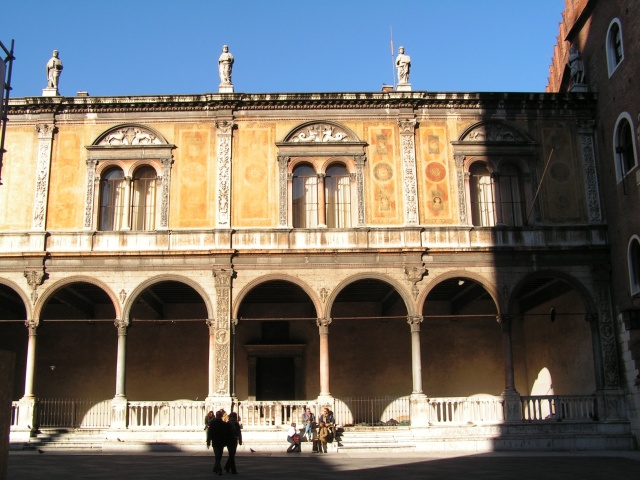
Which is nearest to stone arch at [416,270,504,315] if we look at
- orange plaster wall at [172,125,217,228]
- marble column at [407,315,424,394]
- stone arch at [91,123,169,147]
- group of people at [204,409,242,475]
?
marble column at [407,315,424,394]

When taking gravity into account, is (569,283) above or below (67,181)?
below

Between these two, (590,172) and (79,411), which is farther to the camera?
(79,411)

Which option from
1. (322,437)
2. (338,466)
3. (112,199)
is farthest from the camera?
(112,199)

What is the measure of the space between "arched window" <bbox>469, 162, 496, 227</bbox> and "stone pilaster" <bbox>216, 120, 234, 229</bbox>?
7.98 metres

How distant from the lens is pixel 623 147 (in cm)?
2367

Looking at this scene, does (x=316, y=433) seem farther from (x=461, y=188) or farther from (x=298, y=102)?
(x=298, y=102)

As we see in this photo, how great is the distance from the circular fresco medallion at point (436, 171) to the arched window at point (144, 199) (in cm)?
903

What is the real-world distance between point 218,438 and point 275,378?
1278 centimetres

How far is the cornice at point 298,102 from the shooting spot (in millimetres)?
25484

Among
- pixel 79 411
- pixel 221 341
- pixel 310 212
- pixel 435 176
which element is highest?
pixel 435 176

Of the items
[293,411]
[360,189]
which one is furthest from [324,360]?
[360,189]

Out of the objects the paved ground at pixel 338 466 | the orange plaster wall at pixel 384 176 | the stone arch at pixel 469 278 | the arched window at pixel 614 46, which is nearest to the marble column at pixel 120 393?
the paved ground at pixel 338 466

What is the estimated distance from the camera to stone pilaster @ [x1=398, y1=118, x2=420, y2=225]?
24.9 meters

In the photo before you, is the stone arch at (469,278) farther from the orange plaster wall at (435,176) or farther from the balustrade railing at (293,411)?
the balustrade railing at (293,411)
